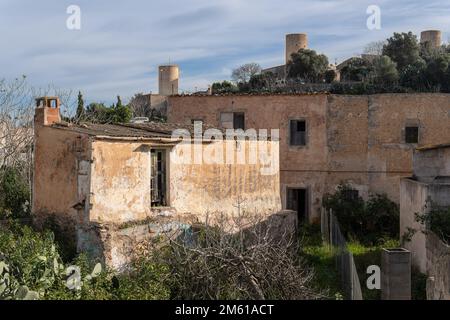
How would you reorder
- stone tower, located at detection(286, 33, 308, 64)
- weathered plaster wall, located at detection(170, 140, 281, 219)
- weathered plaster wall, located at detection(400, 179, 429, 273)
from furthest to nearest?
stone tower, located at detection(286, 33, 308, 64), weathered plaster wall, located at detection(170, 140, 281, 219), weathered plaster wall, located at detection(400, 179, 429, 273)

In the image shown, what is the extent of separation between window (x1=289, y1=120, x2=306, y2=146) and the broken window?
9323 mm

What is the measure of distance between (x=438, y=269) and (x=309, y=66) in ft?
104

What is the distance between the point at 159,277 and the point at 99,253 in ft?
6.34

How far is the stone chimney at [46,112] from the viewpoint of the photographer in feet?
49.1

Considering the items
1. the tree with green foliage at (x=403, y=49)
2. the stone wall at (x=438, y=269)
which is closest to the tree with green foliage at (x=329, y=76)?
the tree with green foliage at (x=403, y=49)

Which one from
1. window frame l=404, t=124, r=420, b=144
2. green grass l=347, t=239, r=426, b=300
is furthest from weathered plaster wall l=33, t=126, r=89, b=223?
window frame l=404, t=124, r=420, b=144

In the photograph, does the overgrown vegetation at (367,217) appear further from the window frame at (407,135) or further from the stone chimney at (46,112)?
the stone chimney at (46,112)

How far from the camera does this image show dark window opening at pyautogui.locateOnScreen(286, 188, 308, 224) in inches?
890

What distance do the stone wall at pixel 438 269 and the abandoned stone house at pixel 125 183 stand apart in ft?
16.5

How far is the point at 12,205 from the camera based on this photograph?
19781mm

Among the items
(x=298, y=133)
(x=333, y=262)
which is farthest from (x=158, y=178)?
(x=298, y=133)

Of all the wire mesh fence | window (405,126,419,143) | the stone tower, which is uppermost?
the stone tower

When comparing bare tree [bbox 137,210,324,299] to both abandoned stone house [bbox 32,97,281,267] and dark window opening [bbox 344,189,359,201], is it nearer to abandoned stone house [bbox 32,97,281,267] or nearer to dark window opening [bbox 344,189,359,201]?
abandoned stone house [bbox 32,97,281,267]

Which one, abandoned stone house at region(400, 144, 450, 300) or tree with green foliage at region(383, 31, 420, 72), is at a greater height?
tree with green foliage at region(383, 31, 420, 72)
